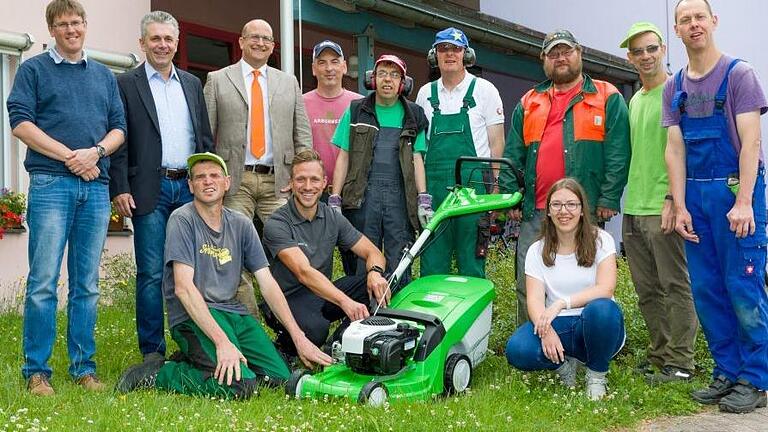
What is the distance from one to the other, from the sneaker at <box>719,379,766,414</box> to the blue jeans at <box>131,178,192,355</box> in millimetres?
3315

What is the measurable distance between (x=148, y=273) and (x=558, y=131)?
267 cm

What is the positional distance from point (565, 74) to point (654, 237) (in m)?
1.16

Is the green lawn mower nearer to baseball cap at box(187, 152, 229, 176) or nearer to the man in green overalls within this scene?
the man in green overalls

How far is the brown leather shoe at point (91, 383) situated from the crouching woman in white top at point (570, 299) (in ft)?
7.54

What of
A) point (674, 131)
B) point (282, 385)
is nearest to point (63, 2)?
point (282, 385)

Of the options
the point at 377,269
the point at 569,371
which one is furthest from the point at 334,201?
the point at 569,371

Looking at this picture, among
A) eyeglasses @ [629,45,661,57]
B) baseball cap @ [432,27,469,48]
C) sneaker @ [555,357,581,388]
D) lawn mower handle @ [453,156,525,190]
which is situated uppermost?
baseball cap @ [432,27,469,48]

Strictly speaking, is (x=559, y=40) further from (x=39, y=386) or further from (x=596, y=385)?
(x=39, y=386)

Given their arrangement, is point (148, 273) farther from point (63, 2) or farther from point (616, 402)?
point (616, 402)

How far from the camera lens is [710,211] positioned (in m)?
5.09

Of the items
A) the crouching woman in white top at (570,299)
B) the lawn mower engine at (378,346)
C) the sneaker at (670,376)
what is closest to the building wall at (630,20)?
the sneaker at (670,376)

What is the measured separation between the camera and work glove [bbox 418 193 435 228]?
5953 mm

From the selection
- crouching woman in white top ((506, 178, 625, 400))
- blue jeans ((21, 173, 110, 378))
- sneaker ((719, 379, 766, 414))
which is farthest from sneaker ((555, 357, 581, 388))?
blue jeans ((21, 173, 110, 378))

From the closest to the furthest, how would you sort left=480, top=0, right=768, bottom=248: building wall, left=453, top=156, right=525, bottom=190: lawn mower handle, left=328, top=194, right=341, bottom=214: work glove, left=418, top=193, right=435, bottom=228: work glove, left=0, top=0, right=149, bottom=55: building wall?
left=453, top=156, right=525, bottom=190: lawn mower handle → left=418, top=193, right=435, bottom=228: work glove → left=328, top=194, right=341, bottom=214: work glove → left=0, top=0, right=149, bottom=55: building wall → left=480, top=0, right=768, bottom=248: building wall
